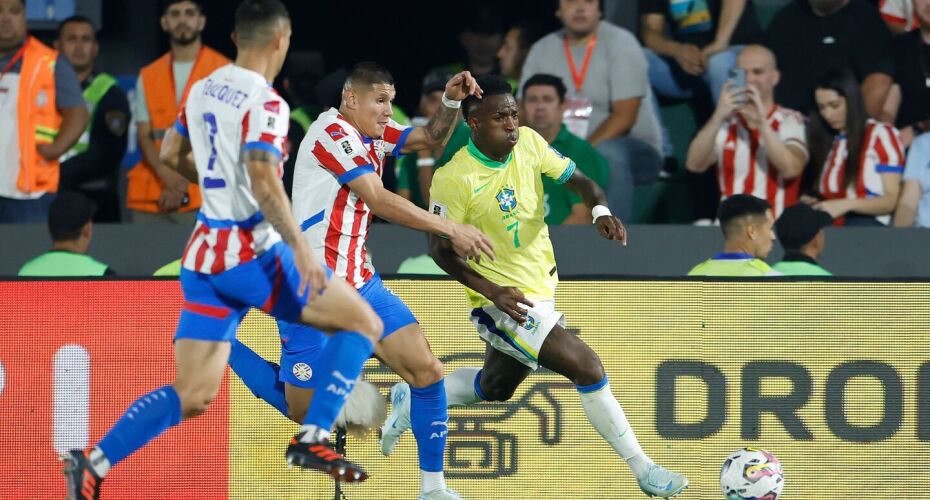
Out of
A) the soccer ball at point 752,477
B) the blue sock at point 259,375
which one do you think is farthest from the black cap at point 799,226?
the blue sock at point 259,375

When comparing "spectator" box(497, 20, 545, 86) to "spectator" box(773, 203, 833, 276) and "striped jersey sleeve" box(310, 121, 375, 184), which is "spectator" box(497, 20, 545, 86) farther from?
"striped jersey sleeve" box(310, 121, 375, 184)

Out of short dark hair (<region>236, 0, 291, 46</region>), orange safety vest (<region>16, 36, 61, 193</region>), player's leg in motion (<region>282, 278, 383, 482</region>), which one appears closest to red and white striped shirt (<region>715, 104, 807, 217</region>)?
orange safety vest (<region>16, 36, 61, 193</region>)

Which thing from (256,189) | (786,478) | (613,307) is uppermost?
(256,189)

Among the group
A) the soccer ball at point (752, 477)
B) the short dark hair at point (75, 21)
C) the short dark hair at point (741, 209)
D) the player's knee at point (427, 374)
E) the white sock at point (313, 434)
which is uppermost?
the short dark hair at point (75, 21)

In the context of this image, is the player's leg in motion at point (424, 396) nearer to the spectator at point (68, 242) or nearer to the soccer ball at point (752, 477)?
the soccer ball at point (752, 477)

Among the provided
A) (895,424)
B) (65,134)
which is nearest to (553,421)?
(895,424)

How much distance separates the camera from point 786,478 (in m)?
8.58

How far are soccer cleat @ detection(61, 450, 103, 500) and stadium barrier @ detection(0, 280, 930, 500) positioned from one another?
6.44 ft

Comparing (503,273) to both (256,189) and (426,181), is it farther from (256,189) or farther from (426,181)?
(426,181)

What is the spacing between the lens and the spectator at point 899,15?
11828 mm

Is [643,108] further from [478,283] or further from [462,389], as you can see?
[478,283]

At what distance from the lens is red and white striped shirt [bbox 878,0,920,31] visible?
38.9 ft

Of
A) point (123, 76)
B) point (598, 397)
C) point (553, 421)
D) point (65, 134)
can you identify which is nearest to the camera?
point (598, 397)

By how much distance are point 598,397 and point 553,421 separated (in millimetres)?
616
